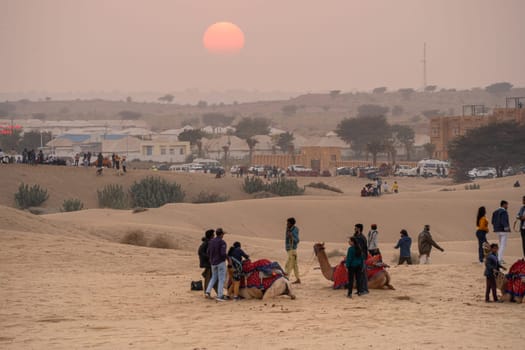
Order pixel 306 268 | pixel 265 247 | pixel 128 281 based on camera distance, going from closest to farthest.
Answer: pixel 128 281 → pixel 306 268 → pixel 265 247

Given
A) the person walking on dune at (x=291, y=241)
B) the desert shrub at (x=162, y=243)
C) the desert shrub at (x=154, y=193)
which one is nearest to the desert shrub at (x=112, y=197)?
the desert shrub at (x=154, y=193)

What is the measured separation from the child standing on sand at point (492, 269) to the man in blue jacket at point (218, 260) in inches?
183

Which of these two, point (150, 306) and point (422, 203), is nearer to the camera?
point (150, 306)

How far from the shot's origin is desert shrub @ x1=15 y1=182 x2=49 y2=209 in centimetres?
5103

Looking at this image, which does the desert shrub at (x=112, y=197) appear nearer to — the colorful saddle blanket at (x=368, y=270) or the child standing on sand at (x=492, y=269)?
the colorful saddle blanket at (x=368, y=270)

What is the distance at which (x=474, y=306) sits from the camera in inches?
679

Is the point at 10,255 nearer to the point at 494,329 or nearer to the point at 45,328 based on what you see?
the point at 45,328

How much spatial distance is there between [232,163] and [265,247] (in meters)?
74.0

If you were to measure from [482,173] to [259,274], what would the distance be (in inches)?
2488

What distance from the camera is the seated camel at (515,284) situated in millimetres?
17297

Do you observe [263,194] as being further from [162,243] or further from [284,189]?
[162,243]

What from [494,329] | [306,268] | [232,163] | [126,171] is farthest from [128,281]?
[232,163]

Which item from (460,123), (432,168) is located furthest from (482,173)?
(460,123)

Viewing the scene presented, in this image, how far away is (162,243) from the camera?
30500 mm
